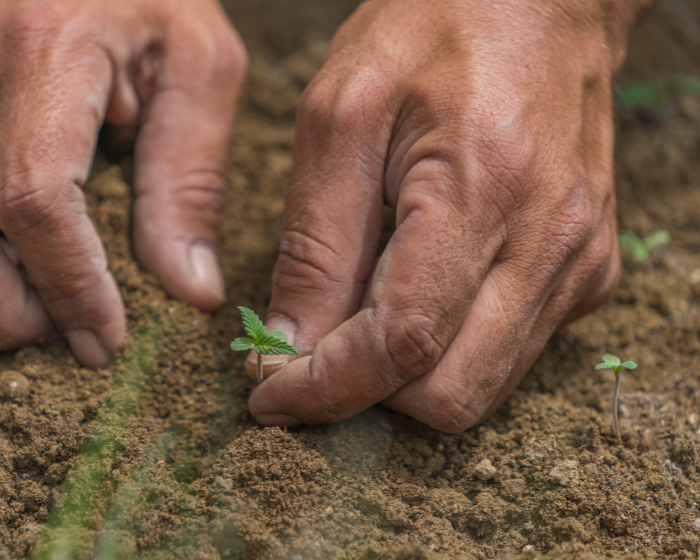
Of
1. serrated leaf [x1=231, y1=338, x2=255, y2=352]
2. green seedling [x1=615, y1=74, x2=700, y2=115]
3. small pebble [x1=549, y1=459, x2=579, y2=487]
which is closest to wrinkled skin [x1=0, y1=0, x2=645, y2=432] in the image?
serrated leaf [x1=231, y1=338, x2=255, y2=352]

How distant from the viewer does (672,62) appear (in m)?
3.13

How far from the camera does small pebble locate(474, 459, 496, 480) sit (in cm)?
143

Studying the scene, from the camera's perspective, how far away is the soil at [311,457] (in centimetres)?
127

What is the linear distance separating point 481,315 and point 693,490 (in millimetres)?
730

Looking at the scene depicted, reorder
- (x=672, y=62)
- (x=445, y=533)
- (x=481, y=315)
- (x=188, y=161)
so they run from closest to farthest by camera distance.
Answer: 1. (x=445, y=533)
2. (x=481, y=315)
3. (x=188, y=161)
4. (x=672, y=62)

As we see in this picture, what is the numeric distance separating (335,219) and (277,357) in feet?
1.37

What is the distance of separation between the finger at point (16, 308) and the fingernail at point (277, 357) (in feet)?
2.14

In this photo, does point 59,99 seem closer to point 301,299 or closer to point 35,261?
point 35,261

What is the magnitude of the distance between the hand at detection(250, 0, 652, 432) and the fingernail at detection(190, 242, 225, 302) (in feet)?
1.25

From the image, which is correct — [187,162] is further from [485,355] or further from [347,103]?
[485,355]

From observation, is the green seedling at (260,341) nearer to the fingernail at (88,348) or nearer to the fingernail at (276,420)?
the fingernail at (276,420)

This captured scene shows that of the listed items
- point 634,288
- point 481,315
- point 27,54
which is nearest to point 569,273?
point 481,315

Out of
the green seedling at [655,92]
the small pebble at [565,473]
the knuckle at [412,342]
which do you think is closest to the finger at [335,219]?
the knuckle at [412,342]

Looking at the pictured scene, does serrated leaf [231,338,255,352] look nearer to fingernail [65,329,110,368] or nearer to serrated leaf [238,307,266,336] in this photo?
serrated leaf [238,307,266,336]
